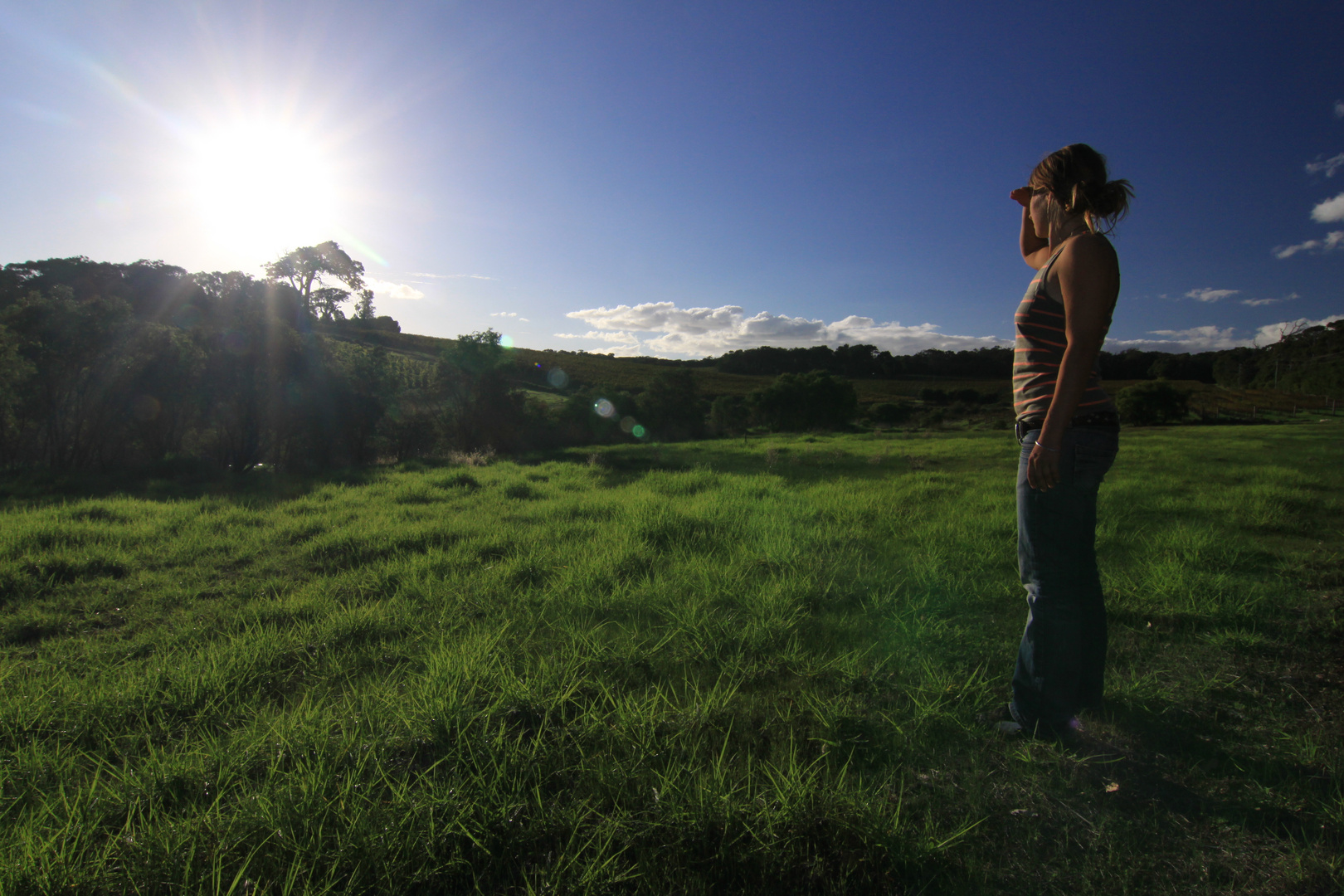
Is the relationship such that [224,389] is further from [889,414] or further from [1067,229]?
[889,414]

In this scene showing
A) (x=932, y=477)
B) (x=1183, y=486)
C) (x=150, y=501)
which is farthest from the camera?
(x=932, y=477)

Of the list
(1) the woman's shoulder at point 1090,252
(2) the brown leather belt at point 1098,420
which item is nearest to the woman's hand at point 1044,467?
(2) the brown leather belt at point 1098,420

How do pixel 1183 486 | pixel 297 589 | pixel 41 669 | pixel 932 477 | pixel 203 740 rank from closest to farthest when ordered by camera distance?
pixel 203 740 < pixel 41 669 < pixel 297 589 < pixel 1183 486 < pixel 932 477

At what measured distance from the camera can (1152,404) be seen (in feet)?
139

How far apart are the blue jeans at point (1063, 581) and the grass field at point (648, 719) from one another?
0.21 m

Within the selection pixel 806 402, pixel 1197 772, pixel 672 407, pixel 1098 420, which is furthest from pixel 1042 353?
pixel 806 402

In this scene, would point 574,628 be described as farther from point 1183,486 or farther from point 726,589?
point 1183,486

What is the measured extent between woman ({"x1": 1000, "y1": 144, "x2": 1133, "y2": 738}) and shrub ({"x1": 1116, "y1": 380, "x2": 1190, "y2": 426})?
52956 millimetres

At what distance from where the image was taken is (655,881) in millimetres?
1413

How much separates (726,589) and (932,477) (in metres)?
7.12

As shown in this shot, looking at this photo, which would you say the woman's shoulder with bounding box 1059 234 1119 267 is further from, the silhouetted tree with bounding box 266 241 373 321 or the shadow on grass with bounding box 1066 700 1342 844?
the silhouetted tree with bounding box 266 241 373 321

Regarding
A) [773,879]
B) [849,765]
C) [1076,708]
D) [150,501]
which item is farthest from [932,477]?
[150,501]

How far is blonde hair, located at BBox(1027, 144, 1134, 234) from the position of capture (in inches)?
77.4

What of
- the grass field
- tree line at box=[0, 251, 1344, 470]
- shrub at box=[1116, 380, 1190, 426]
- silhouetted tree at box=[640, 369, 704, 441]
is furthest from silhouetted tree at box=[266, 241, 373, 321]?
shrub at box=[1116, 380, 1190, 426]
